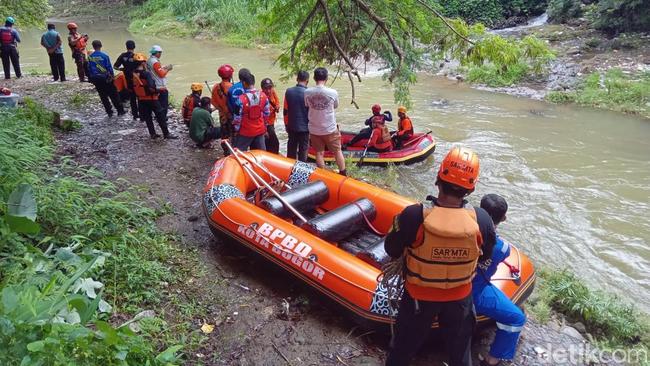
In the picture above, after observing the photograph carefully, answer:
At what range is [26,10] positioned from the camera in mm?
8094

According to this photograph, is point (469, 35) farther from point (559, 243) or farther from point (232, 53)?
point (232, 53)

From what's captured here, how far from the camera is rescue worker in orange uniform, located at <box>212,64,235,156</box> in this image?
6309 mm

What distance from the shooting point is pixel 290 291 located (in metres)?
4.07

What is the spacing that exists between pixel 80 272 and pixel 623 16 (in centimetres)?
1860

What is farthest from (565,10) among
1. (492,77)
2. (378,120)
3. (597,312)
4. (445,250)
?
(445,250)

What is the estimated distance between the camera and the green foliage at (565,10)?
18.7m

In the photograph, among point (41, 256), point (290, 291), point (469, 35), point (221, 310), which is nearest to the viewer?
point (41, 256)

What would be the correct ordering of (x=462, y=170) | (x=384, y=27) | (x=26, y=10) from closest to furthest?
1. (x=462, y=170)
2. (x=384, y=27)
3. (x=26, y=10)

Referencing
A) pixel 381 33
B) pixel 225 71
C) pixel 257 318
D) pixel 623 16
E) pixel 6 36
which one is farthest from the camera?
pixel 623 16

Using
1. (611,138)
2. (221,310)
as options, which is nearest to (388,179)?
(221,310)

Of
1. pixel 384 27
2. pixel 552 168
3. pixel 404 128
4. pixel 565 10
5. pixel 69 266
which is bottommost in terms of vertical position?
pixel 552 168

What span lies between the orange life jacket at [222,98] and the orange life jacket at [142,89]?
1.05 m

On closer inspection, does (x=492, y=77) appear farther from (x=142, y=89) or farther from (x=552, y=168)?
(x=142, y=89)

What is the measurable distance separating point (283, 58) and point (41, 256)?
3992 millimetres
